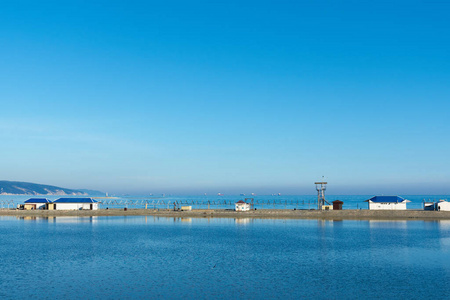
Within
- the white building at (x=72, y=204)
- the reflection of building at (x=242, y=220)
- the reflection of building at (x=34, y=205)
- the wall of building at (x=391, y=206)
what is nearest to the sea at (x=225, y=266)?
the reflection of building at (x=242, y=220)

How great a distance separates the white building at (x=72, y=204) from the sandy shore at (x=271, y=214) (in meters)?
3.35

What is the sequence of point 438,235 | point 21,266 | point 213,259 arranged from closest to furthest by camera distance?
1. point 21,266
2. point 213,259
3. point 438,235

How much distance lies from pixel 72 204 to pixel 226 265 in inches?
3563

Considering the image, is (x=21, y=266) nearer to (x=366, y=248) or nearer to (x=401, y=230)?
(x=366, y=248)

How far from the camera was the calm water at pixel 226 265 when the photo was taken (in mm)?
31750

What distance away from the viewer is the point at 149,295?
30.5 meters

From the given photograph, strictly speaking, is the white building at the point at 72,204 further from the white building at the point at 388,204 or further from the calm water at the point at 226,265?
→ the white building at the point at 388,204

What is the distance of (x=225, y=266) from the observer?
4134 centimetres

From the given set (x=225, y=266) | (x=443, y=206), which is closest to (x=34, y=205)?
(x=225, y=266)

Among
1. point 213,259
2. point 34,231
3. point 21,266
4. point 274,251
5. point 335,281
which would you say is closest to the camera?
point 335,281

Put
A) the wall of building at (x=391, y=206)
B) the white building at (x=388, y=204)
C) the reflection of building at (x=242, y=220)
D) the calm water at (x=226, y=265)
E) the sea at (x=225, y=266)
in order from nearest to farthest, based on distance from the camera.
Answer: the sea at (x=225, y=266) < the calm water at (x=226, y=265) < the reflection of building at (x=242, y=220) < the wall of building at (x=391, y=206) < the white building at (x=388, y=204)

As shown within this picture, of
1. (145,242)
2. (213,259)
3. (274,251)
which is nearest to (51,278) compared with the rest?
(213,259)

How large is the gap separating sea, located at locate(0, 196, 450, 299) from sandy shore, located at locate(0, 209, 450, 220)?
33507 mm

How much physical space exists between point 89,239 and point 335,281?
43.0m
